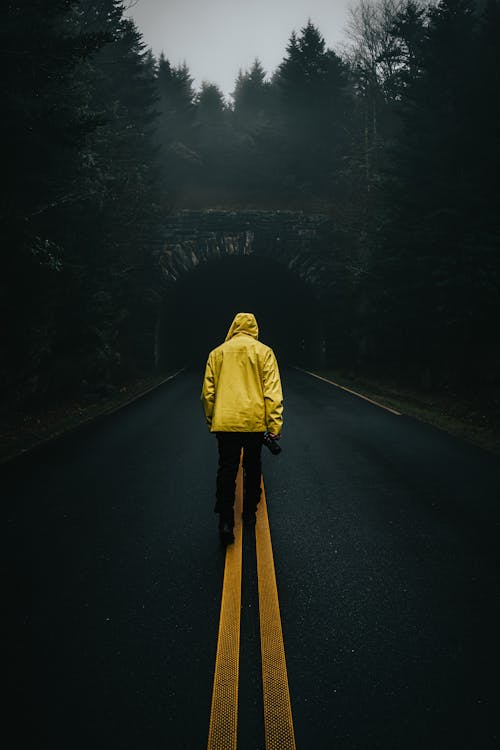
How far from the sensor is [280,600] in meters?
3.20

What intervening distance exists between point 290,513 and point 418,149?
45.5 feet

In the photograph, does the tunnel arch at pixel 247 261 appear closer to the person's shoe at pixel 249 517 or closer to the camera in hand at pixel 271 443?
the person's shoe at pixel 249 517

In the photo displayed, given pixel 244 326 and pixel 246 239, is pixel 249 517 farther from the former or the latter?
pixel 246 239

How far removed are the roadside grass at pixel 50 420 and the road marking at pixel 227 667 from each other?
5.58 meters

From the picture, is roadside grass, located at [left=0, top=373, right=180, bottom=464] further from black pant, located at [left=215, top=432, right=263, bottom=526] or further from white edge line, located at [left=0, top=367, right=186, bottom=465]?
black pant, located at [left=215, top=432, right=263, bottom=526]

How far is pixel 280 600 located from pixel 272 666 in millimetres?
687

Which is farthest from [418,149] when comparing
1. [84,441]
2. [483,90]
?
[84,441]

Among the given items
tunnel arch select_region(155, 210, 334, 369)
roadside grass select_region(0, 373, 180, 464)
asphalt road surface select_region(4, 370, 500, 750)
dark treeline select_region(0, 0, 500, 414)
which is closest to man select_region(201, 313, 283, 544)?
asphalt road surface select_region(4, 370, 500, 750)

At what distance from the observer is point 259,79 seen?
60.3 meters

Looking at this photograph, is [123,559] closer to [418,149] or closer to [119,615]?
[119,615]

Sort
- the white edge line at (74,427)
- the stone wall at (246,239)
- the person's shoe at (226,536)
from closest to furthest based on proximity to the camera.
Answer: the person's shoe at (226,536), the white edge line at (74,427), the stone wall at (246,239)

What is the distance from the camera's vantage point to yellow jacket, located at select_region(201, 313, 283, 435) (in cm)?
419

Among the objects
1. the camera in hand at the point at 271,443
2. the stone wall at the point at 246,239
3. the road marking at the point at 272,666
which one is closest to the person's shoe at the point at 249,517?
the road marking at the point at 272,666

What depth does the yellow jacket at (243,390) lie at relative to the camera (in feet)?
13.7
